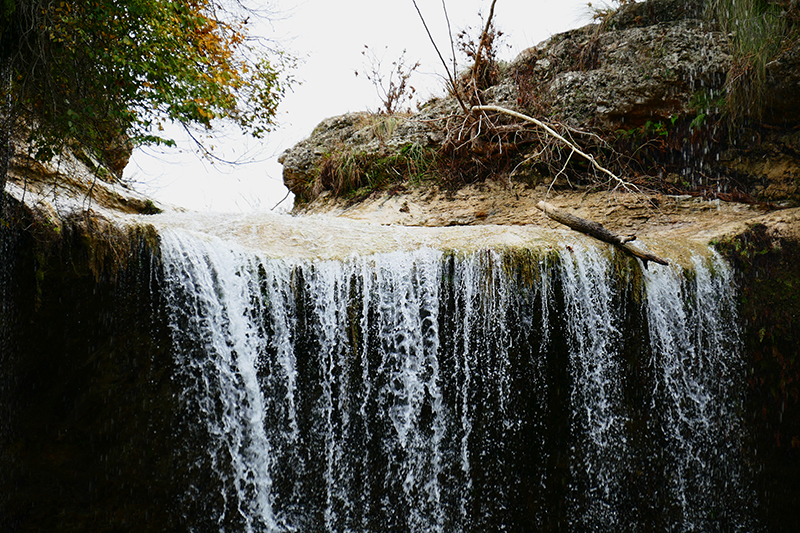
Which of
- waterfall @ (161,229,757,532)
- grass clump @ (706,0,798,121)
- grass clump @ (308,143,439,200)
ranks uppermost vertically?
grass clump @ (706,0,798,121)

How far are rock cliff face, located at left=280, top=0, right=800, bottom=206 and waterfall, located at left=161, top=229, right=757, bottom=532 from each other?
212 cm

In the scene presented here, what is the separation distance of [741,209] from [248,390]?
5.70 m

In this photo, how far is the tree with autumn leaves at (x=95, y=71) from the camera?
319 cm

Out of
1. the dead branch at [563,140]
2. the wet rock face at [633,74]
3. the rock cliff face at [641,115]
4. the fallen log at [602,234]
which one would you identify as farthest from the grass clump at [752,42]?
the fallen log at [602,234]

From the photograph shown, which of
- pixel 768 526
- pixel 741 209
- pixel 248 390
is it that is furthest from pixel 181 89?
pixel 768 526

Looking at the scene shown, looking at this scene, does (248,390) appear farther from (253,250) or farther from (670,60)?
(670,60)

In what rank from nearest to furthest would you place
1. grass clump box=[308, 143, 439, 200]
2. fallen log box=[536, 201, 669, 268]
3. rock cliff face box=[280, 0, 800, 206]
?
1. fallen log box=[536, 201, 669, 268]
2. rock cliff face box=[280, 0, 800, 206]
3. grass clump box=[308, 143, 439, 200]

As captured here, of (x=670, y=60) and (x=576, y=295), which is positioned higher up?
(x=670, y=60)

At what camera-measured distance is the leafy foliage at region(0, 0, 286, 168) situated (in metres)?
3.21

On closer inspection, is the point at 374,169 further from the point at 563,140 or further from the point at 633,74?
the point at 633,74

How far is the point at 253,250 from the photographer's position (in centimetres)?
408

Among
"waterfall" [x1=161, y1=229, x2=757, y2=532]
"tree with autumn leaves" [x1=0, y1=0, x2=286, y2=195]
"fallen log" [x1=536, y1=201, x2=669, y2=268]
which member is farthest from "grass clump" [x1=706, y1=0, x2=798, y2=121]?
"tree with autumn leaves" [x1=0, y1=0, x2=286, y2=195]

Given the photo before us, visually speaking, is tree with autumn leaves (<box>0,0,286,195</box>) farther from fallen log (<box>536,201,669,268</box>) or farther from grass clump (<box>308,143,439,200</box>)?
fallen log (<box>536,201,669,268</box>)

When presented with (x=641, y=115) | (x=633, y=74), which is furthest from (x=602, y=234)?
(x=633, y=74)
